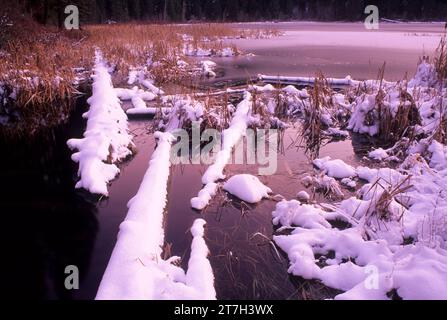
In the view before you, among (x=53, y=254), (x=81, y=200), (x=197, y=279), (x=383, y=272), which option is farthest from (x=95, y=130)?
(x=383, y=272)

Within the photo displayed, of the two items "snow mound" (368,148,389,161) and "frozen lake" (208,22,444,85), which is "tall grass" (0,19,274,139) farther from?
"snow mound" (368,148,389,161)

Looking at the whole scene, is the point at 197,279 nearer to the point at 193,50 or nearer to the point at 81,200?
the point at 81,200

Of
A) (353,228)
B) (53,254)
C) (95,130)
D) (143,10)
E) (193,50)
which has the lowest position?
(53,254)

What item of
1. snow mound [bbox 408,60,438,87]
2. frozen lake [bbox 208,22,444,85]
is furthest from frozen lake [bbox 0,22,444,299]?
frozen lake [bbox 208,22,444,85]

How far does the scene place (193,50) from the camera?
583 inches

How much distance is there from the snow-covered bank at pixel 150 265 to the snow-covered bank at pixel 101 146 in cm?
97

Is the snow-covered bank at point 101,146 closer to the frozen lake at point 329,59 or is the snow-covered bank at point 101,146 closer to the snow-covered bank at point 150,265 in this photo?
the snow-covered bank at point 150,265

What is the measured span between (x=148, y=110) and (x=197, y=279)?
4.93m

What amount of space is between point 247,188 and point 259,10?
157 feet

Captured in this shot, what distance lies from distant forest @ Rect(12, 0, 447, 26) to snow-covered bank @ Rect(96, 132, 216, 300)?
34.5 metres

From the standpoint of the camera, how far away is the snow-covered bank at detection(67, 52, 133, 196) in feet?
14.6

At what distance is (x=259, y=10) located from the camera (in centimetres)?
4762

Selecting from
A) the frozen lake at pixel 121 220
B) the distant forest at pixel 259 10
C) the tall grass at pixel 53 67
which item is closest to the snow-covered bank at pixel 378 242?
the frozen lake at pixel 121 220
